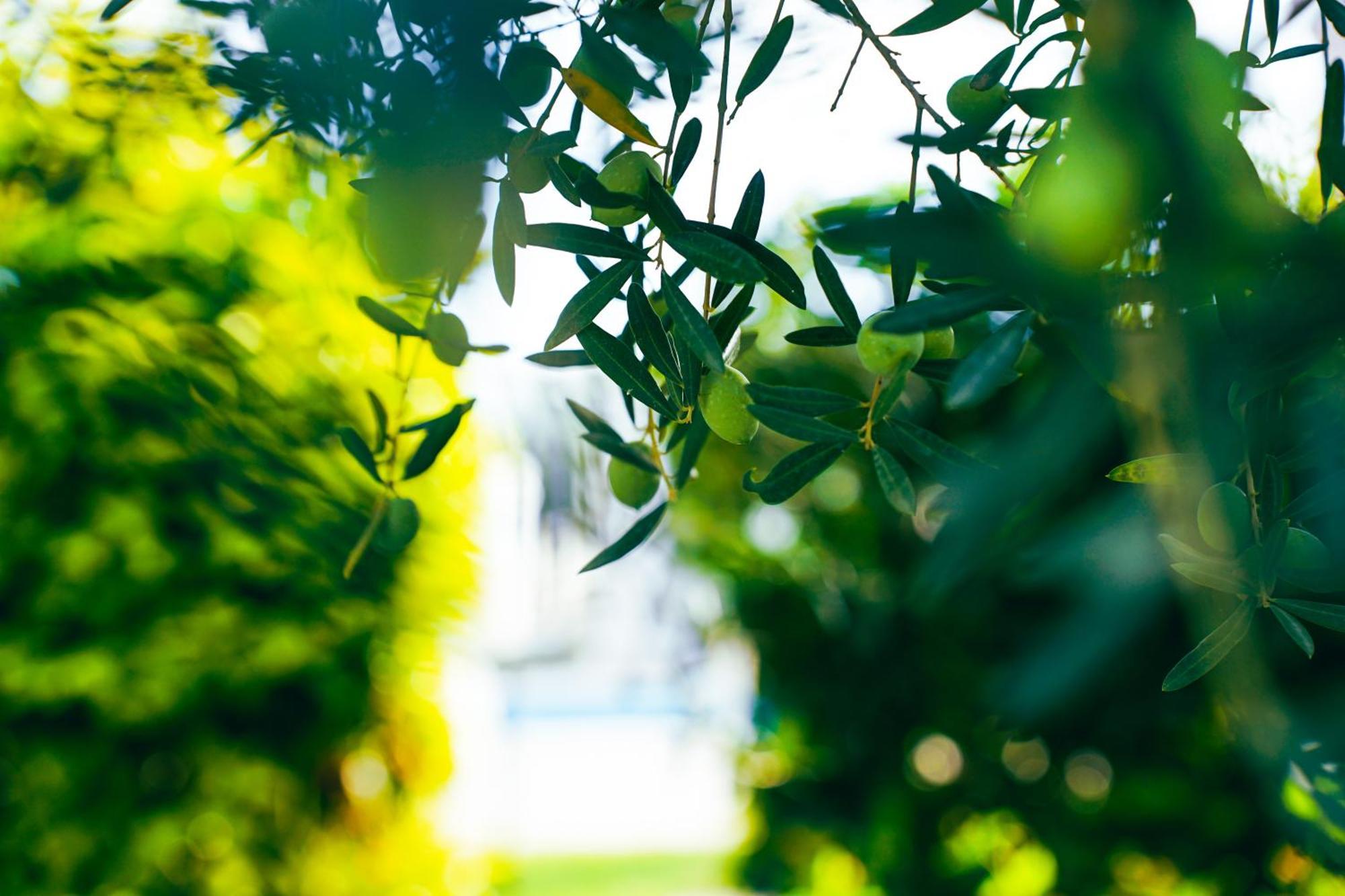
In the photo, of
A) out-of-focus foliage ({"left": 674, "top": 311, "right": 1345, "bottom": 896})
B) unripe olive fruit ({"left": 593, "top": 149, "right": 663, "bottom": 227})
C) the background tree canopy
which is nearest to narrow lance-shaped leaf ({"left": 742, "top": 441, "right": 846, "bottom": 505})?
the background tree canopy

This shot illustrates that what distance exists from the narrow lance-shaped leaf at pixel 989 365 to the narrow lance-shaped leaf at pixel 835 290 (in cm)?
13

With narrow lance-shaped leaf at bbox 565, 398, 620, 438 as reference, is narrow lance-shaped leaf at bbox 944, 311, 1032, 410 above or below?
above

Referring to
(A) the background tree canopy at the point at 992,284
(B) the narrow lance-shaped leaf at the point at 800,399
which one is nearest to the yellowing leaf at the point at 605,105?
(A) the background tree canopy at the point at 992,284

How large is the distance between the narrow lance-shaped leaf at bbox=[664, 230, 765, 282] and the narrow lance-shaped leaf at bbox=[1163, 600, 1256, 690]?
0.55 ft

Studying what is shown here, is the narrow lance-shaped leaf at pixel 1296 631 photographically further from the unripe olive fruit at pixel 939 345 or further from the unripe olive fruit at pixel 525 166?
the unripe olive fruit at pixel 525 166

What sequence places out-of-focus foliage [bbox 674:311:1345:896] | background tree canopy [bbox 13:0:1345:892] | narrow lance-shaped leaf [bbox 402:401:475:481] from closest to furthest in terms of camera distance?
background tree canopy [bbox 13:0:1345:892] < narrow lance-shaped leaf [bbox 402:401:475:481] < out-of-focus foliage [bbox 674:311:1345:896]

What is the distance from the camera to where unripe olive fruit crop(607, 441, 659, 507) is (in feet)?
1.53

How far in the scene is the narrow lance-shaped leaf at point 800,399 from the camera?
338mm

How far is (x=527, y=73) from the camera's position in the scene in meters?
0.34

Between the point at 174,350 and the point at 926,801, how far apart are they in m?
1.28

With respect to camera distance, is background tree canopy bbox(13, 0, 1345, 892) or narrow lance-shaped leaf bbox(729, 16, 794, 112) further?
narrow lance-shaped leaf bbox(729, 16, 794, 112)

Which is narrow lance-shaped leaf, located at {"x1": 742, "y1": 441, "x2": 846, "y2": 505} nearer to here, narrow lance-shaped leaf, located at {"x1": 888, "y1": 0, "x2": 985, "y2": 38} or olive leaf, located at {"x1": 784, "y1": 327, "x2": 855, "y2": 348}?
olive leaf, located at {"x1": 784, "y1": 327, "x2": 855, "y2": 348}

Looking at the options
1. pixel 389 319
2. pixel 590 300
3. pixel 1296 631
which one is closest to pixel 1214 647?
pixel 1296 631

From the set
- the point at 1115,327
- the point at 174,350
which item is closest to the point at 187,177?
the point at 174,350
